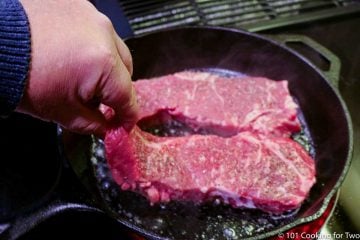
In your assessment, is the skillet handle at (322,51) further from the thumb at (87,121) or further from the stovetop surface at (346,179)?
the thumb at (87,121)

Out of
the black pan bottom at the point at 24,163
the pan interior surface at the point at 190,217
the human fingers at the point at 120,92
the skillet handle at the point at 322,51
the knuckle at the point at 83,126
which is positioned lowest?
the pan interior surface at the point at 190,217

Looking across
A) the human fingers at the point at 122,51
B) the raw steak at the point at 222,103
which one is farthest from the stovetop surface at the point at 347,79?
the human fingers at the point at 122,51

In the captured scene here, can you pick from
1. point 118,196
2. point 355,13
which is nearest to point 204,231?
point 118,196

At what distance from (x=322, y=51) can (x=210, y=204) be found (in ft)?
2.58

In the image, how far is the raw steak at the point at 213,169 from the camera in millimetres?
1387

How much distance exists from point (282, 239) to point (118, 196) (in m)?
0.53

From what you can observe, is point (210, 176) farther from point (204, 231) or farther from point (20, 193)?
point (20, 193)

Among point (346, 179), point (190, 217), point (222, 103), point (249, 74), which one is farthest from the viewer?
point (249, 74)

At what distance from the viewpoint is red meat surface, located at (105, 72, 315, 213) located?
140 centimetres

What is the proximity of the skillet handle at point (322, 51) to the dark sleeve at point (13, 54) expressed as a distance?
3.64 ft

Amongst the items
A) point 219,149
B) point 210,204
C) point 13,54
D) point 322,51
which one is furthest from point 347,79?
point 13,54

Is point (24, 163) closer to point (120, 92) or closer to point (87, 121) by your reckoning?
point (87, 121)

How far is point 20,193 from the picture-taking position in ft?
4.70

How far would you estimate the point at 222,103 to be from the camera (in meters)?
1.66
